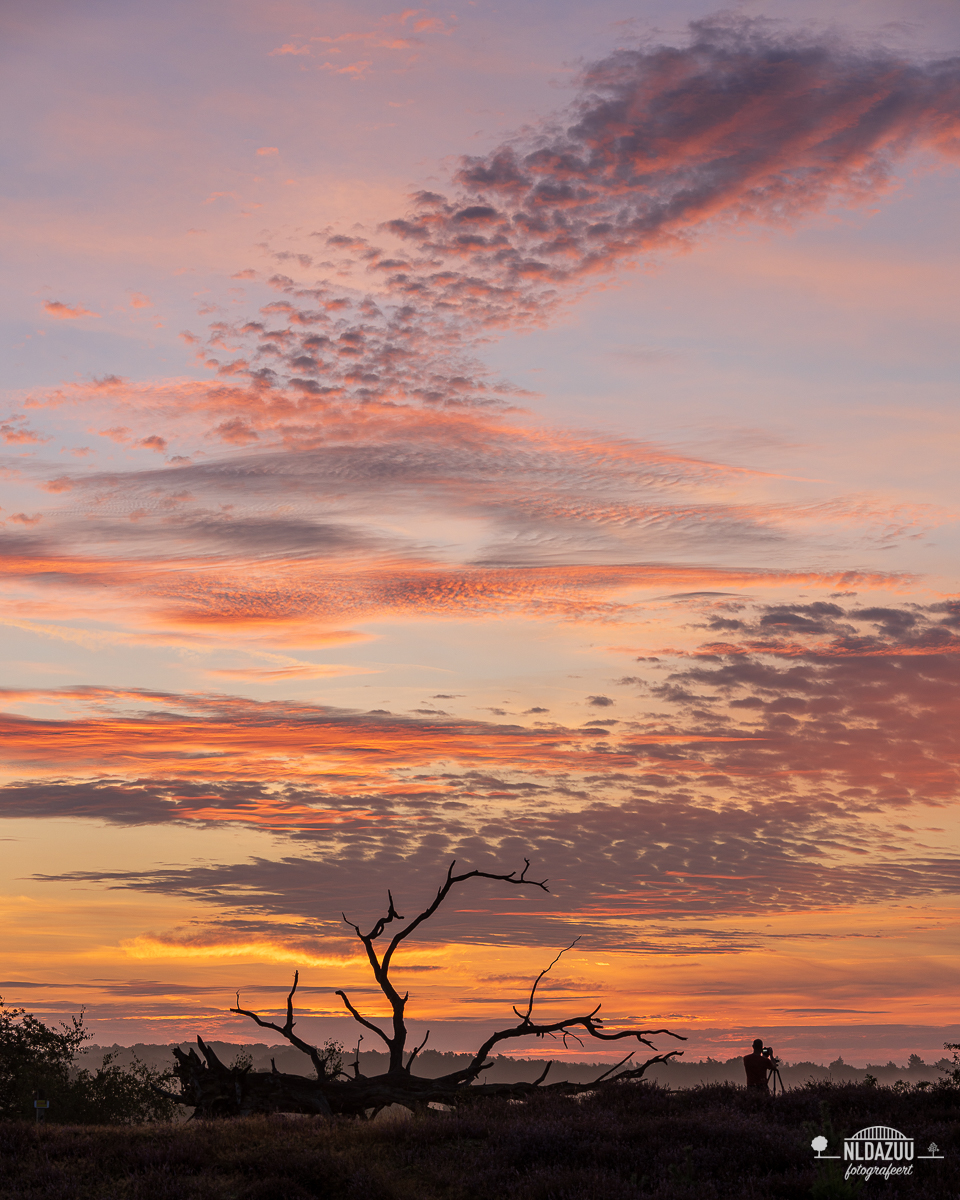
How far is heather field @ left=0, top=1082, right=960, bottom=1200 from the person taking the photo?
16.5m

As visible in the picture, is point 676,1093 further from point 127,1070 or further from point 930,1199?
point 127,1070

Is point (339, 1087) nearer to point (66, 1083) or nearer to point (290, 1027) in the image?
point (290, 1027)

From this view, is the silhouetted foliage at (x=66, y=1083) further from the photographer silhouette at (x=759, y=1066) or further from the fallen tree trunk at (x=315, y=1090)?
the photographer silhouette at (x=759, y=1066)

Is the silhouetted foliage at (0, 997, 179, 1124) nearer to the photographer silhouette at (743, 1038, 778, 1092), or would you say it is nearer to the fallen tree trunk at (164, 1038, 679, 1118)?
the fallen tree trunk at (164, 1038, 679, 1118)

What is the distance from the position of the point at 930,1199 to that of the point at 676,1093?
34.5ft

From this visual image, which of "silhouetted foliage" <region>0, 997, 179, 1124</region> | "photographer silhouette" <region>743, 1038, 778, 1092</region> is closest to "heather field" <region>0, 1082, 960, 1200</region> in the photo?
"photographer silhouette" <region>743, 1038, 778, 1092</region>

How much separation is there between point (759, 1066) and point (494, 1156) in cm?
1023

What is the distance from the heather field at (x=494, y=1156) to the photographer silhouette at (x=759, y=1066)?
2771 mm

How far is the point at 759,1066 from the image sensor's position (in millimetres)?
26062

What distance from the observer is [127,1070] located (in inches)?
1447

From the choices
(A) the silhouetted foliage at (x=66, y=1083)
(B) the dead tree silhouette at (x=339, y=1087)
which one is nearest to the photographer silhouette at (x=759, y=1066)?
(B) the dead tree silhouette at (x=339, y=1087)

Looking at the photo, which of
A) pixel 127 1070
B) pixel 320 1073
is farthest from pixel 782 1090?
pixel 127 1070

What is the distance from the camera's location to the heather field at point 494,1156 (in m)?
16.5

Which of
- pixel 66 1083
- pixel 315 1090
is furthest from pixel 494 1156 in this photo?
pixel 66 1083
